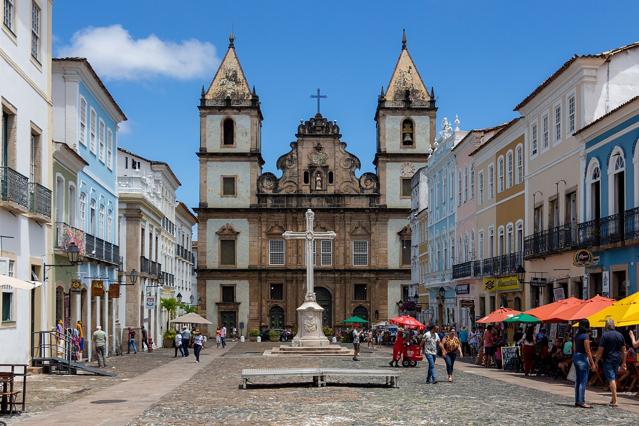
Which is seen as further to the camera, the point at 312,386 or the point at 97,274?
the point at 97,274

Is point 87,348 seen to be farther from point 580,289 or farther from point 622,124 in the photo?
point 622,124

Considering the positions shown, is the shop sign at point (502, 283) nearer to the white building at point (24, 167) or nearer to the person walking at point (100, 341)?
the person walking at point (100, 341)

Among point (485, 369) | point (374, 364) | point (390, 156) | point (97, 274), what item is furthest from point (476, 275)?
point (390, 156)

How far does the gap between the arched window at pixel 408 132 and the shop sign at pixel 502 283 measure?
40487 mm

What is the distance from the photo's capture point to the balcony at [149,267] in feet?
155

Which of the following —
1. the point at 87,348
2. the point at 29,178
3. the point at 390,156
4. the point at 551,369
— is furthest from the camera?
the point at 390,156

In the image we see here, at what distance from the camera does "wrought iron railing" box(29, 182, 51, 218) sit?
2450 centimetres

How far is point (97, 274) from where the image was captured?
36562mm

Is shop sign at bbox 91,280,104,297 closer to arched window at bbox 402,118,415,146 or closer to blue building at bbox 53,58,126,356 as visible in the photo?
blue building at bbox 53,58,126,356

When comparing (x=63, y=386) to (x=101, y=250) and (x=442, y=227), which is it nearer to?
(x=101, y=250)

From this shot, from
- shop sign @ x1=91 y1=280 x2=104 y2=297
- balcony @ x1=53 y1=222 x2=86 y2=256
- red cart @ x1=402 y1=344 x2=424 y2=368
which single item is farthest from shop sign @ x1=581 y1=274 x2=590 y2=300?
shop sign @ x1=91 y1=280 x2=104 y2=297

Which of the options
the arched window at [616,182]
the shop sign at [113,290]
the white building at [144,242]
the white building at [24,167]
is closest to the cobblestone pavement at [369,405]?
the white building at [24,167]

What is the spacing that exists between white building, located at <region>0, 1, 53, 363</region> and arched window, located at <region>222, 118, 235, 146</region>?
172 ft

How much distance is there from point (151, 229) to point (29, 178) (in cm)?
2755
